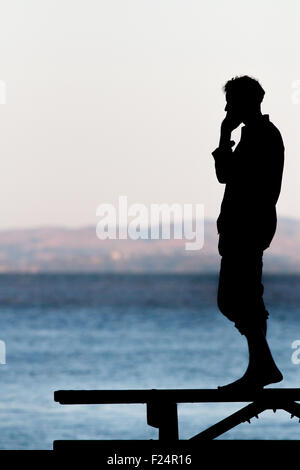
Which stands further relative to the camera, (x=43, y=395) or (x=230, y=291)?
(x=43, y=395)

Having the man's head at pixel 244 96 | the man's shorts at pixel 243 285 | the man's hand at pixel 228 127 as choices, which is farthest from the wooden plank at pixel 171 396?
the man's head at pixel 244 96

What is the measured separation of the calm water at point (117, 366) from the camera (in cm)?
2519

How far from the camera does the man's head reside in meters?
8.40

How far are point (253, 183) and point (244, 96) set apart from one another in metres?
0.62

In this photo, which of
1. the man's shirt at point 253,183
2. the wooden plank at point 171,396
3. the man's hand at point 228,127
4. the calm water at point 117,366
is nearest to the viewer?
the wooden plank at point 171,396

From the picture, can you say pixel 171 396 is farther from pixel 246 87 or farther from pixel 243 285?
pixel 246 87

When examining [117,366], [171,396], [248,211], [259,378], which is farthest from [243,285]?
[117,366]

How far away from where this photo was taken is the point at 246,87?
331 inches

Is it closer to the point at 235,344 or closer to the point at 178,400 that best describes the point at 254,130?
the point at 178,400

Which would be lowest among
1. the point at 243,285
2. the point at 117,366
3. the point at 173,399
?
the point at 117,366

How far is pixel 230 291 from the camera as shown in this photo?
8.40 metres

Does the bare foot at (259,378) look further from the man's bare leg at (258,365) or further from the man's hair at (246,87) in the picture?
the man's hair at (246,87)
